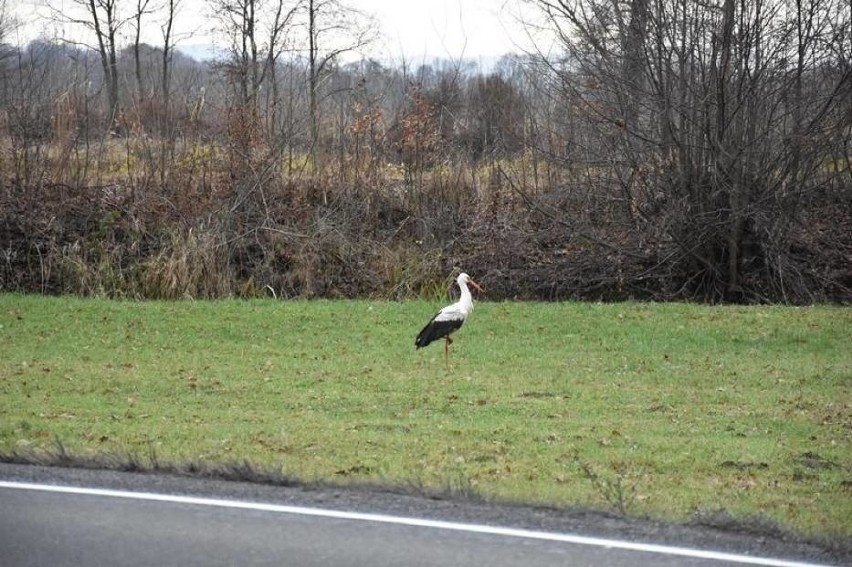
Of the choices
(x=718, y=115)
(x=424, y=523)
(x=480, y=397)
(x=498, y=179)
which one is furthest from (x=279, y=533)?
(x=498, y=179)

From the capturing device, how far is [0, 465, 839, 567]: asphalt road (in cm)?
627

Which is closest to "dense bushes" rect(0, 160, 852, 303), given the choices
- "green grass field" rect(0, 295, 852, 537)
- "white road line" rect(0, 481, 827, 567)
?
"green grass field" rect(0, 295, 852, 537)

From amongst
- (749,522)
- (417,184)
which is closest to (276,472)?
(749,522)

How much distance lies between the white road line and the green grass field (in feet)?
2.72

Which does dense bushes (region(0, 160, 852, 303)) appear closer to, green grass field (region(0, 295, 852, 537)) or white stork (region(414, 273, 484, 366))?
green grass field (region(0, 295, 852, 537))

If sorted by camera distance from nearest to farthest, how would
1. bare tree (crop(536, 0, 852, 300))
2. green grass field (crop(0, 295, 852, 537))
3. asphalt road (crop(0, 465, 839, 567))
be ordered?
1. asphalt road (crop(0, 465, 839, 567))
2. green grass field (crop(0, 295, 852, 537))
3. bare tree (crop(536, 0, 852, 300))

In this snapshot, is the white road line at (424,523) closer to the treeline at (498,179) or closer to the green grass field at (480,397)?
the green grass field at (480,397)

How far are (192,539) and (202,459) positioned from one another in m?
2.19

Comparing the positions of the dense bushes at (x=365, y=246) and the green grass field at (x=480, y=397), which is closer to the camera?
the green grass field at (x=480, y=397)

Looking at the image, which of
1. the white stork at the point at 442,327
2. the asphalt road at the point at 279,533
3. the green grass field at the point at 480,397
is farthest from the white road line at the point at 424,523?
the white stork at the point at 442,327

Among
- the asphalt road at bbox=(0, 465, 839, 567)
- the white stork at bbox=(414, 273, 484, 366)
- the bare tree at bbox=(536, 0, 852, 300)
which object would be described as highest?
the bare tree at bbox=(536, 0, 852, 300)

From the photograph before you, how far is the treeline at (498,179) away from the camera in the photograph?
21.9 meters

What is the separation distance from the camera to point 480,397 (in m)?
12.6

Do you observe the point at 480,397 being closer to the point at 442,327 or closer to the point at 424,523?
the point at 442,327
